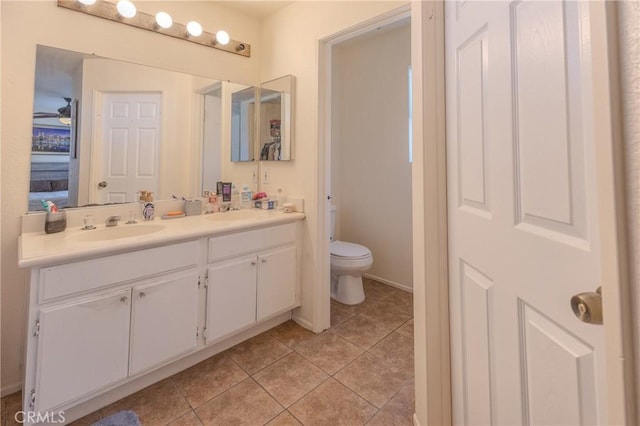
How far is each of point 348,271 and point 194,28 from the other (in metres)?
2.14

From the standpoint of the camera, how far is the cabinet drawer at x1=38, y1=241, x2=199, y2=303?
1.14m

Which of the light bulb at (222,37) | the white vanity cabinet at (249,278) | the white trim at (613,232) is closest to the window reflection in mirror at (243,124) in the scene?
the light bulb at (222,37)

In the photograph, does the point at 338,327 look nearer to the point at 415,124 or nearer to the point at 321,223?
the point at 321,223

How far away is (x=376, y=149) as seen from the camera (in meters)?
2.94

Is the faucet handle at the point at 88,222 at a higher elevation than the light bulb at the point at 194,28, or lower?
lower

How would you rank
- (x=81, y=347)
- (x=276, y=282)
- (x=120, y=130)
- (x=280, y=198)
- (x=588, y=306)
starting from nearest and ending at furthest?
(x=588, y=306) < (x=81, y=347) < (x=120, y=130) < (x=276, y=282) < (x=280, y=198)

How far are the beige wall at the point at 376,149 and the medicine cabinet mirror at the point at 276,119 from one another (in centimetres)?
104

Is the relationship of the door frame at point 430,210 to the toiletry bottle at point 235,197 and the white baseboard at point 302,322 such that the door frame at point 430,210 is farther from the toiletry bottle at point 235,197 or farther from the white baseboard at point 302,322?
the toiletry bottle at point 235,197

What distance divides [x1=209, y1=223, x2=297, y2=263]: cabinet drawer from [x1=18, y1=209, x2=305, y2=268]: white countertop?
0.14ft

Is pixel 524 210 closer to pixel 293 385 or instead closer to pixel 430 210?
pixel 430 210

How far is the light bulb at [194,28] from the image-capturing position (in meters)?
1.98

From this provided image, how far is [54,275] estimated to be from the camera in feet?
3.73

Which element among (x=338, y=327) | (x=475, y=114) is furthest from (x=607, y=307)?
(x=338, y=327)

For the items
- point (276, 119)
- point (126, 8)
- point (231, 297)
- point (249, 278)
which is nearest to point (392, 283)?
point (249, 278)
